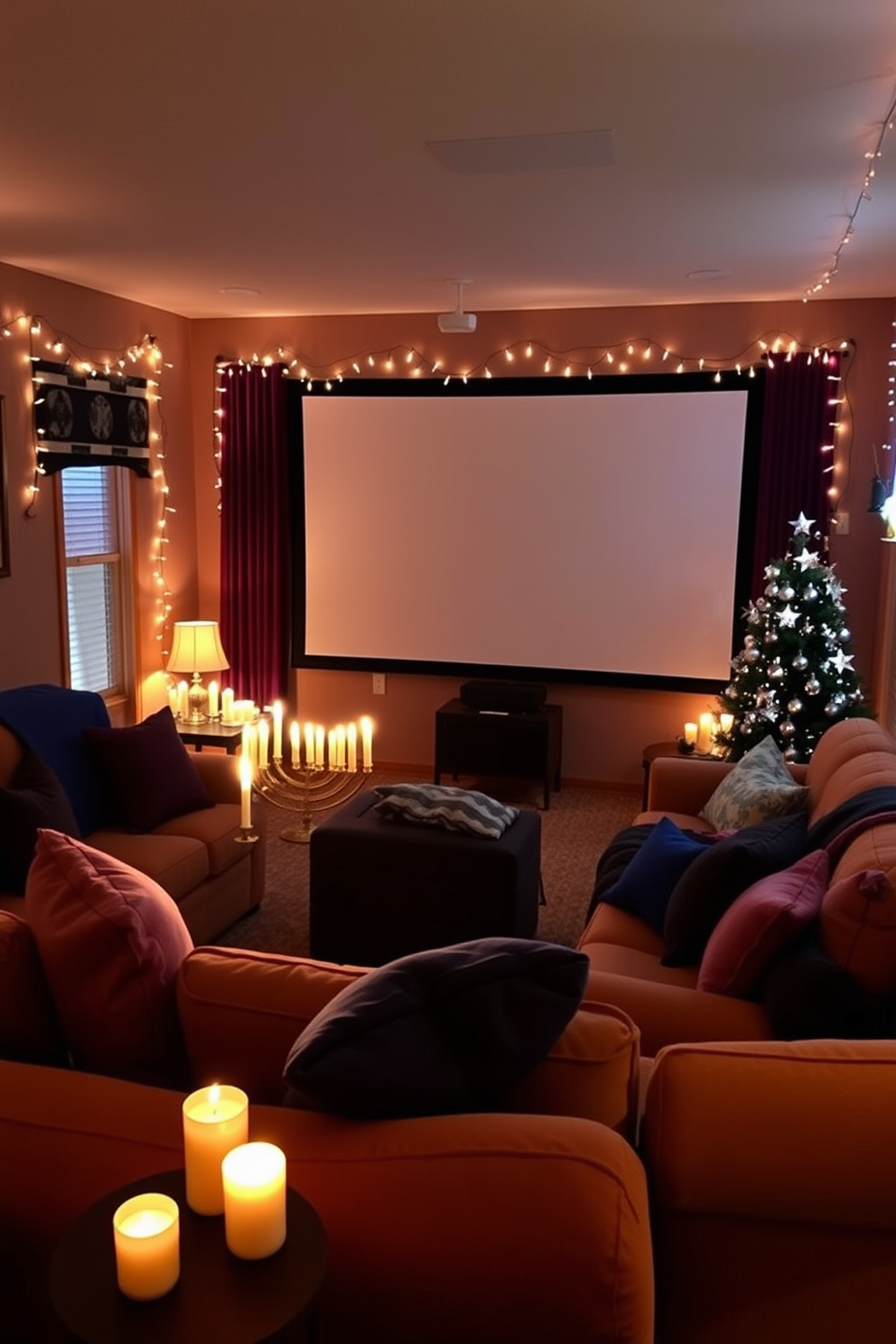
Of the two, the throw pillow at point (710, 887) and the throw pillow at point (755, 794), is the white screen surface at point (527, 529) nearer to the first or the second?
the throw pillow at point (755, 794)

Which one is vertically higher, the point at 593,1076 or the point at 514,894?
the point at 593,1076

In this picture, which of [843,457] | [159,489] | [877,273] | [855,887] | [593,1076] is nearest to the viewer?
[593,1076]

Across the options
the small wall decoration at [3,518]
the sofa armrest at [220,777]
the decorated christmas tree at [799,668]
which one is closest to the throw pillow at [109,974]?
the sofa armrest at [220,777]

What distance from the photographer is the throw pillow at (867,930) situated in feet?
6.82

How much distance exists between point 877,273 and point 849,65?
8.38 feet

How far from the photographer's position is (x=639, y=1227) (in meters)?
1.33

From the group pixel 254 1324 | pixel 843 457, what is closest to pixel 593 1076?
pixel 254 1324

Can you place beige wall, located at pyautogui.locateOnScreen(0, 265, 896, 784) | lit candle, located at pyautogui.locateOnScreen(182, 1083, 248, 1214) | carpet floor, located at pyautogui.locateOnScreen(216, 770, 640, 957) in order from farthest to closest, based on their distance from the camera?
beige wall, located at pyautogui.locateOnScreen(0, 265, 896, 784)
carpet floor, located at pyautogui.locateOnScreen(216, 770, 640, 957)
lit candle, located at pyautogui.locateOnScreen(182, 1083, 248, 1214)

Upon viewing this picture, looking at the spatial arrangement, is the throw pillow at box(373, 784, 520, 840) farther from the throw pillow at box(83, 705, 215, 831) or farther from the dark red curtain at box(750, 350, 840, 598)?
the dark red curtain at box(750, 350, 840, 598)

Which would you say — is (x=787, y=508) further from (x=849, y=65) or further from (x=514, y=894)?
(x=849, y=65)

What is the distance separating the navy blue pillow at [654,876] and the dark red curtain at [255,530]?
3.71 metres

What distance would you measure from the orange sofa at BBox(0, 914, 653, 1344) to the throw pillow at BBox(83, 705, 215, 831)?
7.46ft

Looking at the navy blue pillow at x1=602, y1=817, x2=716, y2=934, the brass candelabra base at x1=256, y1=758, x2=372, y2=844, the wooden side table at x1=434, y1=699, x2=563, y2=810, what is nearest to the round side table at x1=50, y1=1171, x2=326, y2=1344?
the navy blue pillow at x1=602, y1=817, x2=716, y2=934

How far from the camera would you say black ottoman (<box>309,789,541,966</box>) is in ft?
12.0
